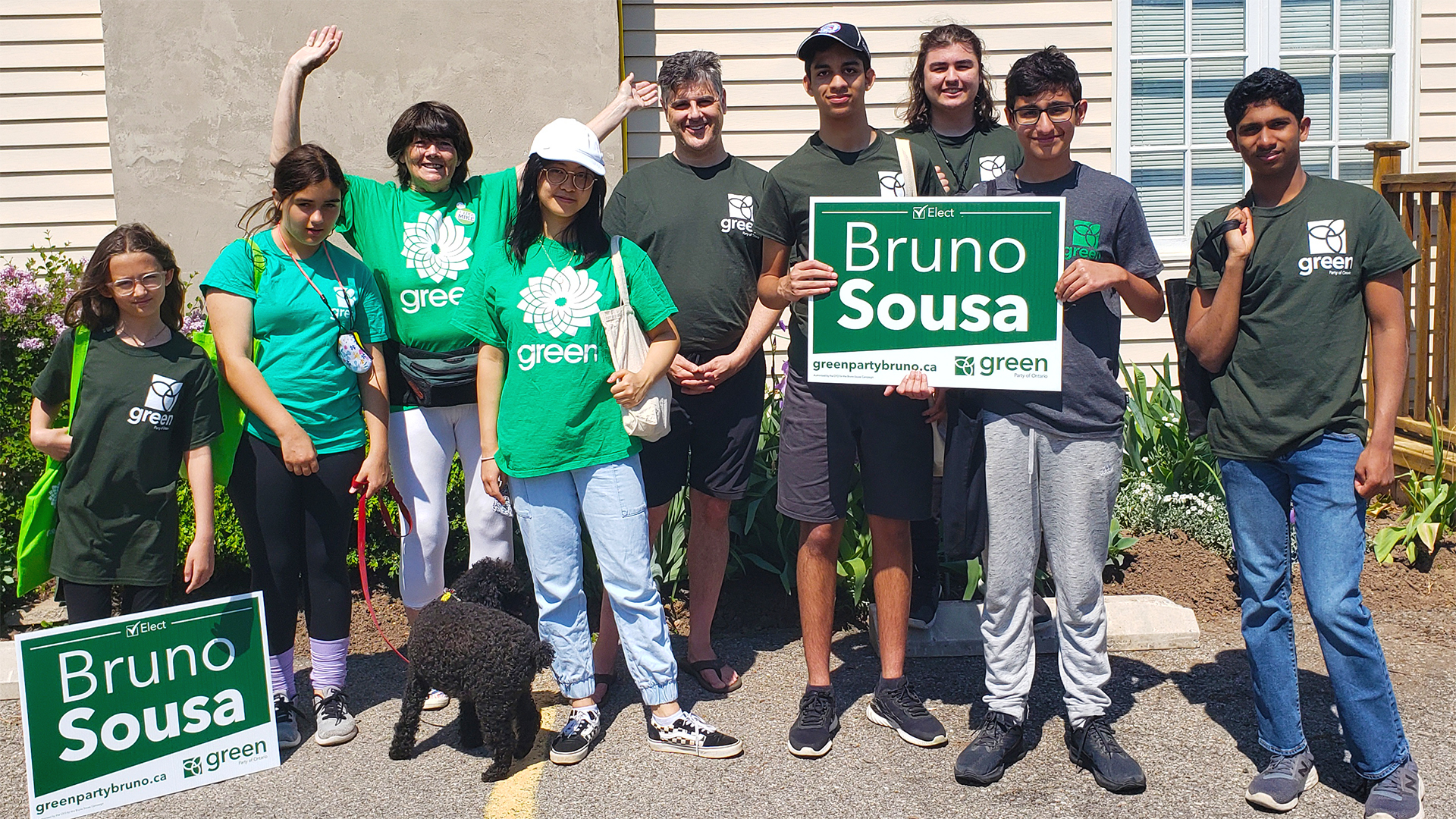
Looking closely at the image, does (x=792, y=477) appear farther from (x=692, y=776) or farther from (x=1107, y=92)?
(x=1107, y=92)

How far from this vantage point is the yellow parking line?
347cm

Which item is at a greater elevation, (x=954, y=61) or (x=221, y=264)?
(x=954, y=61)

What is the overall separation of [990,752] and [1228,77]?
17.6 feet

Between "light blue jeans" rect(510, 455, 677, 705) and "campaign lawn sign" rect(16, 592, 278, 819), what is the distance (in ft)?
3.20

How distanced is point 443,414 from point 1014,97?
2180 mm

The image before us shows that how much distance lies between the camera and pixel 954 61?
4277 millimetres

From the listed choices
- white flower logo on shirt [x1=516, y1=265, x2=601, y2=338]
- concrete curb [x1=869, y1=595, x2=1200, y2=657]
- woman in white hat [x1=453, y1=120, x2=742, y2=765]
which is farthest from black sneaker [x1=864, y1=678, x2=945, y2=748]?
white flower logo on shirt [x1=516, y1=265, x2=601, y2=338]

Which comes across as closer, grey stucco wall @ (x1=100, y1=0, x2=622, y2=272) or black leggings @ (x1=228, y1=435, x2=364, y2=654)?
black leggings @ (x1=228, y1=435, x2=364, y2=654)

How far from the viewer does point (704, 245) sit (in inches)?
164

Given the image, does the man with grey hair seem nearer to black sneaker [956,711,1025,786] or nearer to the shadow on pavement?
black sneaker [956,711,1025,786]

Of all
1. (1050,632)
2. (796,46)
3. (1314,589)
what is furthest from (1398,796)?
(796,46)

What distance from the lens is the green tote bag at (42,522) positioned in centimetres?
364

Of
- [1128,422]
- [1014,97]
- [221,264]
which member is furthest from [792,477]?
[1128,422]

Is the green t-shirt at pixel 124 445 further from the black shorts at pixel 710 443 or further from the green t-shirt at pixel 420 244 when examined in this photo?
the black shorts at pixel 710 443
